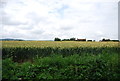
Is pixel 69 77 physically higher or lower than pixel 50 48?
lower

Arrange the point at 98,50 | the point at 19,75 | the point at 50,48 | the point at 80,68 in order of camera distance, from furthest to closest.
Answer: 1. the point at 98,50
2. the point at 50,48
3. the point at 80,68
4. the point at 19,75

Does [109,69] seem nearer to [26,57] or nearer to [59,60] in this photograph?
[59,60]

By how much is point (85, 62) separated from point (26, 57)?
160 inches

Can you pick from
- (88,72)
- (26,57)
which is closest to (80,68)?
(88,72)

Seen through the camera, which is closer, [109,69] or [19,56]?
[109,69]

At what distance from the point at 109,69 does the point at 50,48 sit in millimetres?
4729

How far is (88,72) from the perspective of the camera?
7531 millimetres

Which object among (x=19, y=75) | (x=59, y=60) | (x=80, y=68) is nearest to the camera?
(x=19, y=75)

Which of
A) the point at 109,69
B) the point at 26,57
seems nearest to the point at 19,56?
the point at 26,57

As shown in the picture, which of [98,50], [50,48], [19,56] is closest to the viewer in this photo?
[19,56]

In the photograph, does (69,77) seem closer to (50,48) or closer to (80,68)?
(80,68)

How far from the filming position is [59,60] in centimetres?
823

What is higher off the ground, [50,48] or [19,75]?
[50,48]

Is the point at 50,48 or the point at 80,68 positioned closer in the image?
the point at 80,68
